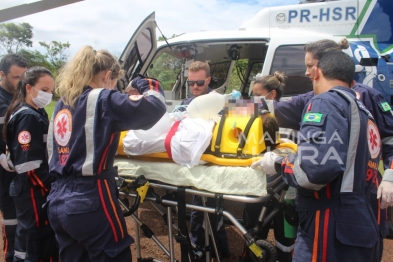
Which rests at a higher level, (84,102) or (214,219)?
(84,102)

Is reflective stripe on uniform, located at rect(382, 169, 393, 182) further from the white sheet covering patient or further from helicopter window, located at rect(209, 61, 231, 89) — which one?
helicopter window, located at rect(209, 61, 231, 89)

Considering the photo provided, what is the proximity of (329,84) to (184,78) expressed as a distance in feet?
12.7

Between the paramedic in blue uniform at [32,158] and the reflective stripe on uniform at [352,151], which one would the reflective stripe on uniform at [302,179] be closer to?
the reflective stripe on uniform at [352,151]

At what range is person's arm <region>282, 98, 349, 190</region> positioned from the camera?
1.47 meters

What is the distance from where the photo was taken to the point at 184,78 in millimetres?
5406

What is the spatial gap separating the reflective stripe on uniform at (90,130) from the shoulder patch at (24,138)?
0.75 m

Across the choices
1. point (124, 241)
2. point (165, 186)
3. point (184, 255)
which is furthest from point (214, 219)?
point (124, 241)

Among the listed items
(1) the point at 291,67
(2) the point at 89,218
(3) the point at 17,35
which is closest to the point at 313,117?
(2) the point at 89,218

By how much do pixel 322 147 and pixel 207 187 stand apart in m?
0.79

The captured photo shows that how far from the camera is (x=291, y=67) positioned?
410 centimetres

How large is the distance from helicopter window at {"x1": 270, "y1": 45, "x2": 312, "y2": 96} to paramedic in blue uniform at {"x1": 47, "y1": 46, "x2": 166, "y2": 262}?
102 inches

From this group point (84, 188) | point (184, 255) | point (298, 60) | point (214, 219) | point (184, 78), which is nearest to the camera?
point (84, 188)

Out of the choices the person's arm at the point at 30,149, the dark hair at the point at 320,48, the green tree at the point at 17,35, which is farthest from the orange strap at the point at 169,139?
the green tree at the point at 17,35

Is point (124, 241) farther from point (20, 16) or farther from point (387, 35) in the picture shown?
point (387, 35)
